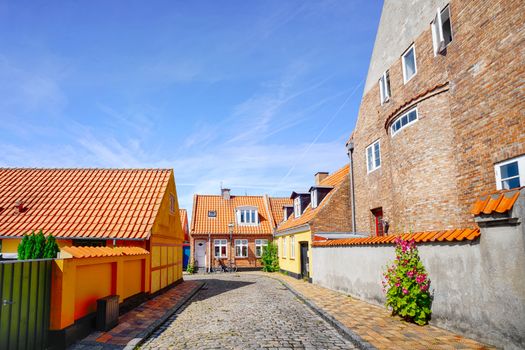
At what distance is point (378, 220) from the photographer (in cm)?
1844

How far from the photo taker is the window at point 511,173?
8.67 meters

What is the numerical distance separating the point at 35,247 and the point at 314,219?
46.2ft

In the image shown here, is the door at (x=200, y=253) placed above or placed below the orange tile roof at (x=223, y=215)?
below

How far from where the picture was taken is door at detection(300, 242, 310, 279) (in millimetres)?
22375

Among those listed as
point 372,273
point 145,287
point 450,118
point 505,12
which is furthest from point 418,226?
point 145,287

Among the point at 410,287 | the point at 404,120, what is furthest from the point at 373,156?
the point at 410,287

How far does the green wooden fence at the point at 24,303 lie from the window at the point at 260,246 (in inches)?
1120

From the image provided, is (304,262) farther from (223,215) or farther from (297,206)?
(223,215)

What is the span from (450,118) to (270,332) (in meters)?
8.42

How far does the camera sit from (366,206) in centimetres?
1916

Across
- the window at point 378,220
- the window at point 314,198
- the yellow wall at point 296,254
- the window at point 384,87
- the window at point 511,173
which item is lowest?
the yellow wall at point 296,254

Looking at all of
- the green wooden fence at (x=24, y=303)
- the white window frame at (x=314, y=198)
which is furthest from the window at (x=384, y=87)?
the green wooden fence at (x=24, y=303)

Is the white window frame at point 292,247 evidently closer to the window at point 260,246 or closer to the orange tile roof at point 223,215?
the window at point 260,246

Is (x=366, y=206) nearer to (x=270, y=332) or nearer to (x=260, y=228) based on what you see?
(x=270, y=332)
